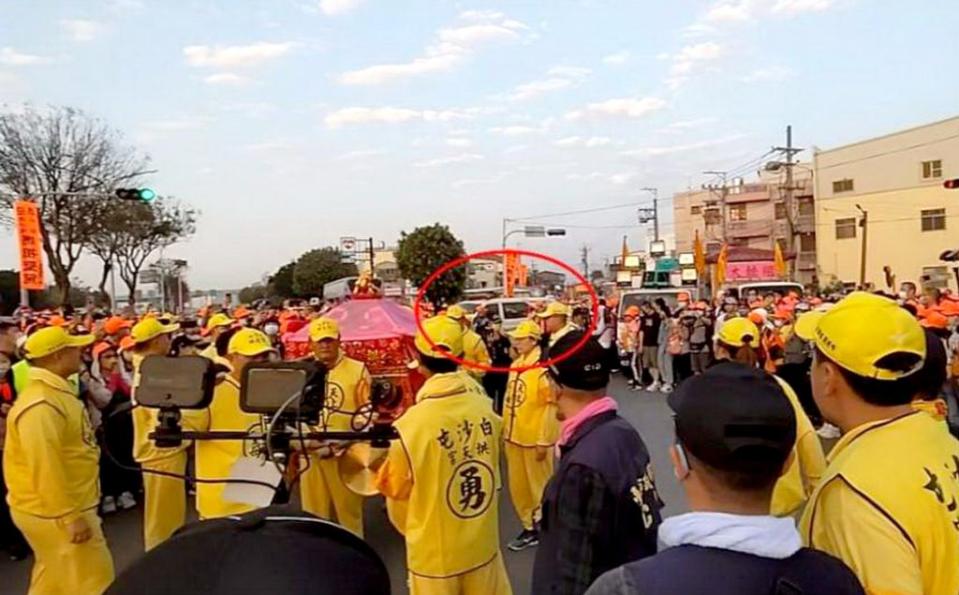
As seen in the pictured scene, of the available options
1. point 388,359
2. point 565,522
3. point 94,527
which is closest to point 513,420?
point 388,359

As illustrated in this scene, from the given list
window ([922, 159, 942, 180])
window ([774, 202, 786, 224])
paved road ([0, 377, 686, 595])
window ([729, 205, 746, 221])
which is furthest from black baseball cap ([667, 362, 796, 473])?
window ([729, 205, 746, 221])

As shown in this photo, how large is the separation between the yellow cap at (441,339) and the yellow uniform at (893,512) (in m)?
1.97

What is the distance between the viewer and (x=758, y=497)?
1.47 metres

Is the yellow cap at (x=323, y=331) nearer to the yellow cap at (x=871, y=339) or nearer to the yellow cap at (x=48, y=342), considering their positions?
the yellow cap at (x=48, y=342)

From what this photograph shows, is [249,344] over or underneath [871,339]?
underneath

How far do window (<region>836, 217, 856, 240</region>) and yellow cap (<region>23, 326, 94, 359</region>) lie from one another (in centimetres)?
4304

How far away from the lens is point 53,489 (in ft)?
12.6

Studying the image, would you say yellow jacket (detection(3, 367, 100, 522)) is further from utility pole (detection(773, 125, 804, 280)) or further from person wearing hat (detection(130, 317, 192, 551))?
utility pole (detection(773, 125, 804, 280))

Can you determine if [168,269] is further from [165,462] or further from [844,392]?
[844,392]

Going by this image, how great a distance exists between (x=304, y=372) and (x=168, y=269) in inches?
1641

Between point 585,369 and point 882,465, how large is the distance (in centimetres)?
115

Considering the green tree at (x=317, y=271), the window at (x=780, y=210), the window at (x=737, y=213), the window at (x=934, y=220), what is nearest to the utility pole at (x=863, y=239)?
the window at (x=934, y=220)

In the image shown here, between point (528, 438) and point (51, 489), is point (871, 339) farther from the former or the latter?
point (528, 438)

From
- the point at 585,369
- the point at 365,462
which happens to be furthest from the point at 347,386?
the point at 585,369
